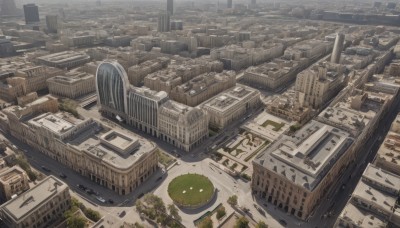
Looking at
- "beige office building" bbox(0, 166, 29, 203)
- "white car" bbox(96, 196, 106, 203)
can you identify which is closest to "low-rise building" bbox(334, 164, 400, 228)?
"white car" bbox(96, 196, 106, 203)

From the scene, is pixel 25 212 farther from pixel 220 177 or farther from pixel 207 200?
pixel 220 177

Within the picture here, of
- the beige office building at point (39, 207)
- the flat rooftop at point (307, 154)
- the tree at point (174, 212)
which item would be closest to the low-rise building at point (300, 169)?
the flat rooftop at point (307, 154)

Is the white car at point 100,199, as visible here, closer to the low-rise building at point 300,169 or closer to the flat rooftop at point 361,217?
the low-rise building at point 300,169

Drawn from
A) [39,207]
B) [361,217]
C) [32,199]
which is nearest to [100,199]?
[39,207]

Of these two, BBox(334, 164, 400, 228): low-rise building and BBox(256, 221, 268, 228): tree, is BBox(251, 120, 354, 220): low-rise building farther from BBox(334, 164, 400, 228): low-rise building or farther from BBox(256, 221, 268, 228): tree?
BBox(256, 221, 268, 228): tree

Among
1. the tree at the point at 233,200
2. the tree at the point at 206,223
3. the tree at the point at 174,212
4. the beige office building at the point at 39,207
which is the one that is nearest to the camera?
the beige office building at the point at 39,207

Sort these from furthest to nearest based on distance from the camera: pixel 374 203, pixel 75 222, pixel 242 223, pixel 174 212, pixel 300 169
→ 1. pixel 300 169
2. pixel 174 212
3. pixel 242 223
4. pixel 75 222
5. pixel 374 203

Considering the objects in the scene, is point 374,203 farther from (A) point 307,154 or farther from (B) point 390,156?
(B) point 390,156

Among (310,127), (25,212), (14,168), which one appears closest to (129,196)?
(25,212)
